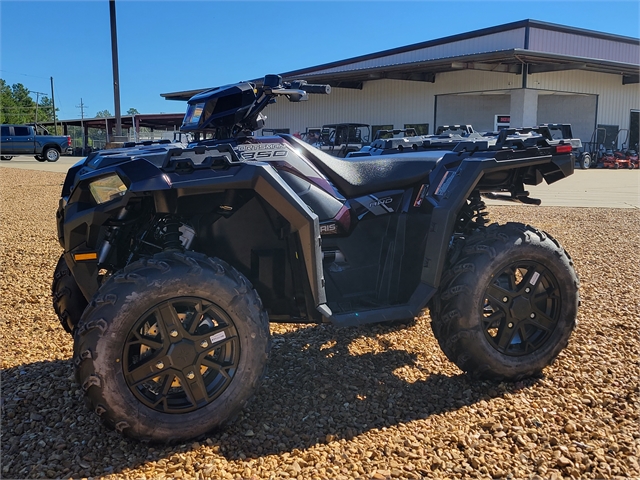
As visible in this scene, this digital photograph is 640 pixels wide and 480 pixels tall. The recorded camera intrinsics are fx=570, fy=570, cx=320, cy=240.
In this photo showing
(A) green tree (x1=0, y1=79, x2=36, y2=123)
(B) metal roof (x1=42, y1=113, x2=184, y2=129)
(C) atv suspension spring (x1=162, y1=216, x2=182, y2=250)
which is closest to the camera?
(C) atv suspension spring (x1=162, y1=216, x2=182, y2=250)

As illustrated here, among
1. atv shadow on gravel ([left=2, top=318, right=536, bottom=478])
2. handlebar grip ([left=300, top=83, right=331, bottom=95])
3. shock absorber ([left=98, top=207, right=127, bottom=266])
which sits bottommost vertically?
atv shadow on gravel ([left=2, top=318, right=536, bottom=478])

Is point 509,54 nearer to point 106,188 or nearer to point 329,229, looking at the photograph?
point 329,229

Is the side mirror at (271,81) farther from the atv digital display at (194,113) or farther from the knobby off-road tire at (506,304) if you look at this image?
the knobby off-road tire at (506,304)

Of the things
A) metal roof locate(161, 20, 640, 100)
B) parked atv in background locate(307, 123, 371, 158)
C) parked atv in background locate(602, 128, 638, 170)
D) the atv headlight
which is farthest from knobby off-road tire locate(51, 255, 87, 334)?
parked atv in background locate(602, 128, 638, 170)

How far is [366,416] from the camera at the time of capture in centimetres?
306

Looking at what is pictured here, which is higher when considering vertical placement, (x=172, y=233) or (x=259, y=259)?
(x=172, y=233)

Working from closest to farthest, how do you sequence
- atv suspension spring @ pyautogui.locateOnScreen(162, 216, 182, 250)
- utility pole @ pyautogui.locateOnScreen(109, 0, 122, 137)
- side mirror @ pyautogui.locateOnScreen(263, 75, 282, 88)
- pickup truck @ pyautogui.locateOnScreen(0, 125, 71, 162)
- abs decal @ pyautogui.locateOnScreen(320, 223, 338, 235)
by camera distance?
1. atv suspension spring @ pyautogui.locateOnScreen(162, 216, 182, 250)
2. side mirror @ pyautogui.locateOnScreen(263, 75, 282, 88)
3. abs decal @ pyautogui.locateOnScreen(320, 223, 338, 235)
4. utility pole @ pyautogui.locateOnScreen(109, 0, 122, 137)
5. pickup truck @ pyautogui.locateOnScreen(0, 125, 71, 162)

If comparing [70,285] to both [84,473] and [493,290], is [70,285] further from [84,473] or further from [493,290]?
[493,290]

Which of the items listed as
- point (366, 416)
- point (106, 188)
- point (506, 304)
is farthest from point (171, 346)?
point (506, 304)

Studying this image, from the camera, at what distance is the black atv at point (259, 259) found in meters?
2.62

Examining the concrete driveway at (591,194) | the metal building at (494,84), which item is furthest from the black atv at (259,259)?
the metal building at (494,84)

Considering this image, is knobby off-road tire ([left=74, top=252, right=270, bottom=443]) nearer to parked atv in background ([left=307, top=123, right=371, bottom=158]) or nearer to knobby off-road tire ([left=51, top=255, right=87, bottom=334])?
knobby off-road tire ([left=51, top=255, right=87, bottom=334])

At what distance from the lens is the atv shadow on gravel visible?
104 inches

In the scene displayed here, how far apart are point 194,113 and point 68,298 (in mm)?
1377
